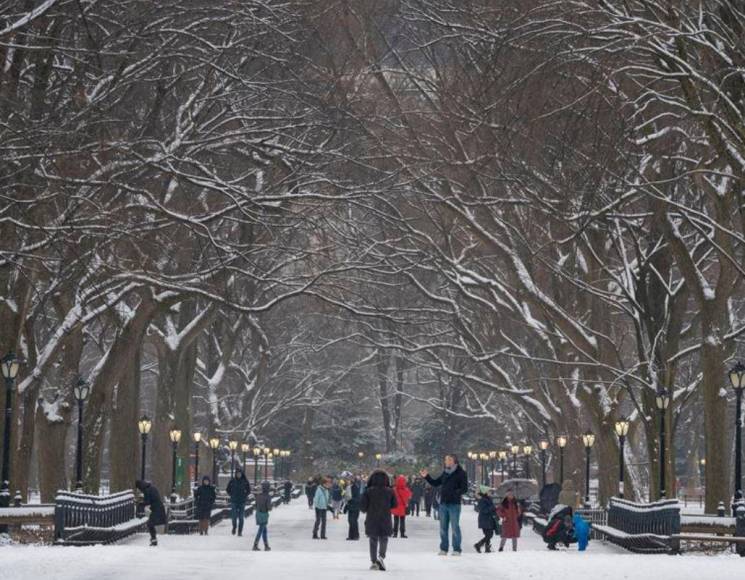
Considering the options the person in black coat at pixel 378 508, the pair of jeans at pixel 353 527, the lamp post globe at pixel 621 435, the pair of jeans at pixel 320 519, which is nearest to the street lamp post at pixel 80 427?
the pair of jeans at pixel 320 519

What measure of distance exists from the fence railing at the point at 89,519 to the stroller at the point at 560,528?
7910mm

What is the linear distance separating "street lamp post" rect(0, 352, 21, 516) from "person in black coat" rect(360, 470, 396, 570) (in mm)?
7726

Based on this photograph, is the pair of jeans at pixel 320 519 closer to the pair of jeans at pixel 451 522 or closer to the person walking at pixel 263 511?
the person walking at pixel 263 511

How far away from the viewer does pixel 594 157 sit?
67.0 ft

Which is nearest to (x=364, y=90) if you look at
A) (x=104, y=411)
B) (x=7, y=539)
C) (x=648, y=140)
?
(x=104, y=411)

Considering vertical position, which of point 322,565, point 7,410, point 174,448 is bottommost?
point 322,565

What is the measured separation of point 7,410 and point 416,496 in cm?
3598

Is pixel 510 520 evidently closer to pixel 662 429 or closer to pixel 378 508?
pixel 662 429

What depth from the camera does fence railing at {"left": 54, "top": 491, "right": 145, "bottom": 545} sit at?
25.9 m

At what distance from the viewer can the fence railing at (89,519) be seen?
25891 millimetres

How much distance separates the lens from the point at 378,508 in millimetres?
21875

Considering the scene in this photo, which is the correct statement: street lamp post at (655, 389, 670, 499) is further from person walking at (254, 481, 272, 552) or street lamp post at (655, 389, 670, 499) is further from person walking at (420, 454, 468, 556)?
person walking at (254, 481, 272, 552)

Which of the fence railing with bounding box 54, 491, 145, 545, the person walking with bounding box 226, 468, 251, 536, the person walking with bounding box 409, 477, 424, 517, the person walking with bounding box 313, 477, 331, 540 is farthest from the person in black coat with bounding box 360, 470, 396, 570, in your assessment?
the person walking with bounding box 409, 477, 424, 517

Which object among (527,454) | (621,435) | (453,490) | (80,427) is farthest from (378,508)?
(527,454)
